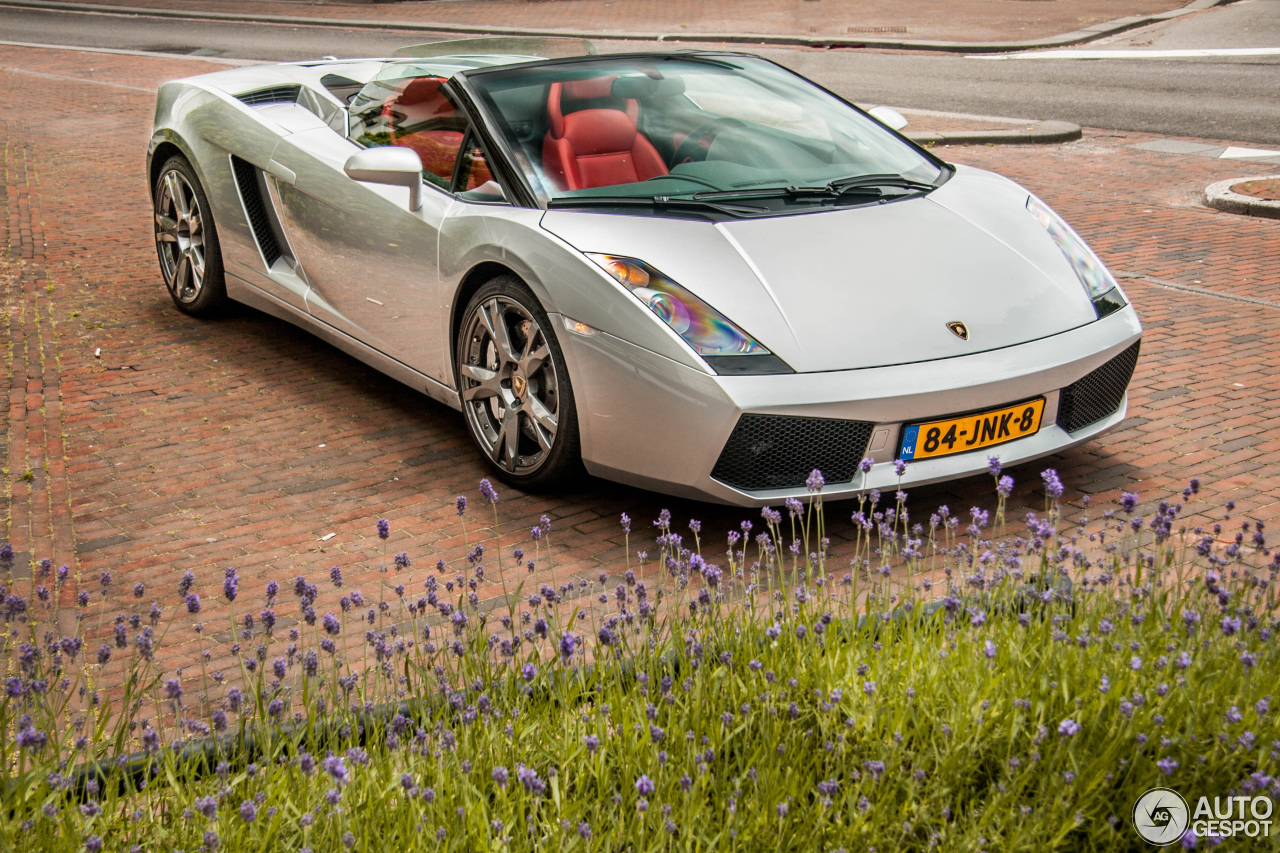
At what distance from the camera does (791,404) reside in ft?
12.8

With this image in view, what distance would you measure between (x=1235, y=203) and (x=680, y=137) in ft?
18.0

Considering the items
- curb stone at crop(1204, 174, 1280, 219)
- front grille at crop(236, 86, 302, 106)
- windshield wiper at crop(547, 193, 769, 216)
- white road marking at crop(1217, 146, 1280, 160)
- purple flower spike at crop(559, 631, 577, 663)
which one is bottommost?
white road marking at crop(1217, 146, 1280, 160)

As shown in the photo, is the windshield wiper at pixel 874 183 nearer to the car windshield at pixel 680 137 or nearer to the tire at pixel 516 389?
the car windshield at pixel 680 137

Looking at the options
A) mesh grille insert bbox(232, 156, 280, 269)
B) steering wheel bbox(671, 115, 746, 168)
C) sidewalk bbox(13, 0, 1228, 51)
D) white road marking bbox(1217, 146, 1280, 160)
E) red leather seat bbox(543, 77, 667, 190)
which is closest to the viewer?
red leather seat bbox(543, 77, 667, 190)

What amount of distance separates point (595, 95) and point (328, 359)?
6.80 feet

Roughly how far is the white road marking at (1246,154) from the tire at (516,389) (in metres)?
8.55

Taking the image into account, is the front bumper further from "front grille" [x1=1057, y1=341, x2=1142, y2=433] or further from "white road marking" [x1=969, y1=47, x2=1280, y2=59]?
"white road marking" [x1=969, y1=47, x2=1280, y2=59]

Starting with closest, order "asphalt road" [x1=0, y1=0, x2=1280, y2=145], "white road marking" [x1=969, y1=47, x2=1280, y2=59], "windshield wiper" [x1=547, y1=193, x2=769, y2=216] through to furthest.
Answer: "windshield wiper" [x1=547, y1=193, x2=769, y2=216] → "asphalt road" [x1=0, y1=0, x2=1280, y2=145] → "white road marking" [x1=969, y1=47, x2=1280, y2=59]

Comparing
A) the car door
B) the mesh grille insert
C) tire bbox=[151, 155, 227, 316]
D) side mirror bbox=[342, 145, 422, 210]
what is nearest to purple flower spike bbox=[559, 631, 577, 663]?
the car door

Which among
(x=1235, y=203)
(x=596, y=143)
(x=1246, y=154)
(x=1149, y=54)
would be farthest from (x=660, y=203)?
(x=1149, y=54)

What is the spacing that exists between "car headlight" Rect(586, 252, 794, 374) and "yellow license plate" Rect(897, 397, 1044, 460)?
0.46m

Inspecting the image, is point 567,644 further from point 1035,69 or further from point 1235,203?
point 1035,69

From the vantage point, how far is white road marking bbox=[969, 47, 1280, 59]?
18.3 meters

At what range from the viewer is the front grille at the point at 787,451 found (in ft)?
12.9
